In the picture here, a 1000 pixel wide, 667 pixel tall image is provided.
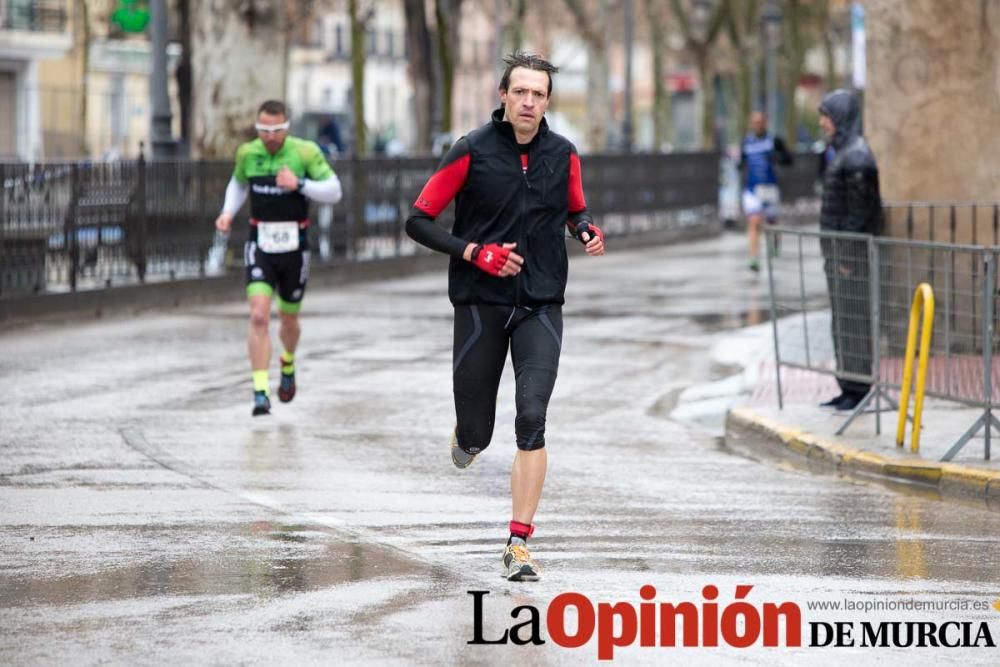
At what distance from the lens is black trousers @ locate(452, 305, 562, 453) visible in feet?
27.8

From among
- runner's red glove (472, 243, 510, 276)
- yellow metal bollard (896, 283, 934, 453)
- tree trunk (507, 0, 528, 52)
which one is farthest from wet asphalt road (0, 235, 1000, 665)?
tree trunk (507, 0, 528, 52)

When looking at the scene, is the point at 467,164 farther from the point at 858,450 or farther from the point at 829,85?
the point at 829,85

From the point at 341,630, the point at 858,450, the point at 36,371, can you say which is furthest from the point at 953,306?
the point at 36,371

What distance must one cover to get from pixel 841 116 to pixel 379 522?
5554 mm

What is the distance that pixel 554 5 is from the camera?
92.4 meters

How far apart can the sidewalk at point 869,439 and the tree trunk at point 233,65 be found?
14330 millimetres

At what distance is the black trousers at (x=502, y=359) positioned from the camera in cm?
846

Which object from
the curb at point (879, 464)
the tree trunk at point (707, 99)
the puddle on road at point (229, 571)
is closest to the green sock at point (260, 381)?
the curb at point (879, 464)

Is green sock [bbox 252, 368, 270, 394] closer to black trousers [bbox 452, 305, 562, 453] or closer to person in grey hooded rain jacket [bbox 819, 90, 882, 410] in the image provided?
person in grey hooded rain jacket [bbox 819, 90, 882, 410]

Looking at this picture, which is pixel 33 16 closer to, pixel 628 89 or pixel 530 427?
pixel 628 89

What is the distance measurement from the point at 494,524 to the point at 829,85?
67009 millimetres

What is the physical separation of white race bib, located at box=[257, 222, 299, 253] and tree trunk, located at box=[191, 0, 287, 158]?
1420 centimetres

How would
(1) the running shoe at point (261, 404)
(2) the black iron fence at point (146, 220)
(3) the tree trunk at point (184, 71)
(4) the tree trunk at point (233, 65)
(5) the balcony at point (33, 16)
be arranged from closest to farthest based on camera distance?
(1) the running shoe at point (261, 404) → (2) the black iron fence at point (146, 220) → (4) the tree trunk at point (233, 65) → (3) the tree trunk at point (184, 71) → (5) the balcony at point (33, 16)

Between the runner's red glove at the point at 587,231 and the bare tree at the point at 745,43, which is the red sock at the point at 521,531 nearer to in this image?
the runner's red glove at the point at 587,231
